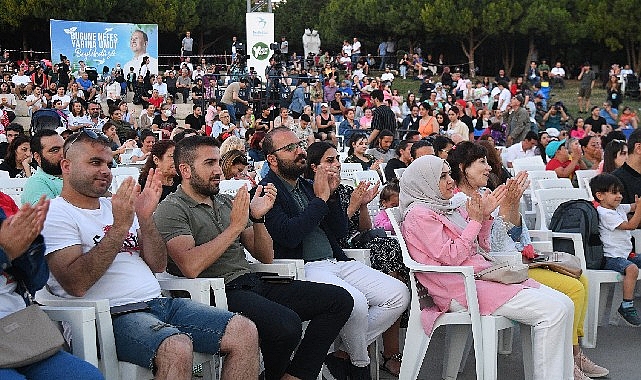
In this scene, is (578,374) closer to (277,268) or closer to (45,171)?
(277,268)

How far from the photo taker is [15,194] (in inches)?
245

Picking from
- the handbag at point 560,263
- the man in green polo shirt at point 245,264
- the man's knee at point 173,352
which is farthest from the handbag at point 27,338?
the handbag at point 560,263

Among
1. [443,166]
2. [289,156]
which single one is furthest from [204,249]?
[443,166]

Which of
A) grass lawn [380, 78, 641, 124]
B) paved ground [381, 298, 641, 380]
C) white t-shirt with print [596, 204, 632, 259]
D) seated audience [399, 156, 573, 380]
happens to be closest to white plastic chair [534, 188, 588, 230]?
white t-shirt with print [596, 204, 632, 259]

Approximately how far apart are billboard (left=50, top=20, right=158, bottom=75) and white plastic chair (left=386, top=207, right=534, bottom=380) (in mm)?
25828

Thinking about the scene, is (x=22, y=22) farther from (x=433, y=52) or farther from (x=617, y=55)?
(x=617, y=55)

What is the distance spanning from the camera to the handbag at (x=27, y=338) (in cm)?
329

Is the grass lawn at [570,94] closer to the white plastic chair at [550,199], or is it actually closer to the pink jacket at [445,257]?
the white plastic chair at [550,199]

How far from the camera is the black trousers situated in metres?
4.39

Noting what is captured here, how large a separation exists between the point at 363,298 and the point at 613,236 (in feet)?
7.96

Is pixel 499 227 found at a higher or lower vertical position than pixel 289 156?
lower

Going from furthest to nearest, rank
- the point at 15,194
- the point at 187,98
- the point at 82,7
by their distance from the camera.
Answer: the point at 82,7
the point at 187,98
the point at 15,194

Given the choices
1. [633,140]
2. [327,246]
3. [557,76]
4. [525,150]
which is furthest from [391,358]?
[557,76]

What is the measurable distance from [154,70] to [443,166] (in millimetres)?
26652
